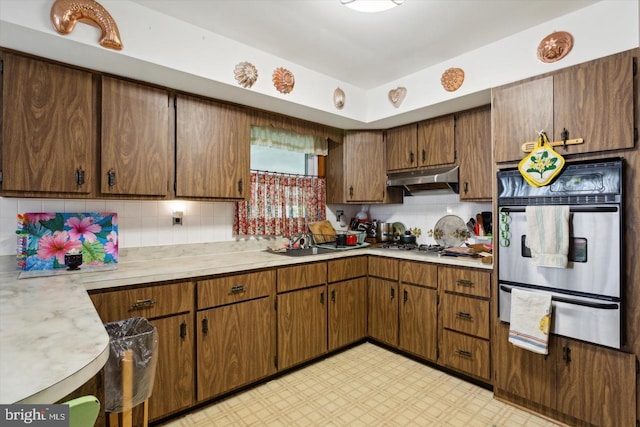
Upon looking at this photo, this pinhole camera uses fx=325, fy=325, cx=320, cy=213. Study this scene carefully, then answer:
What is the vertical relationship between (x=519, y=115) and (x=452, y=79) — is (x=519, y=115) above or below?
below

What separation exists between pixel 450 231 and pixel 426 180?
611 millimetres

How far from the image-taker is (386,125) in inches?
133

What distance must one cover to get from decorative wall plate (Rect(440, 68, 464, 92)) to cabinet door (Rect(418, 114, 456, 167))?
1.37 ft

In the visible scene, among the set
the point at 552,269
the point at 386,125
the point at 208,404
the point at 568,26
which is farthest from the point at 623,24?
the point at 208,404

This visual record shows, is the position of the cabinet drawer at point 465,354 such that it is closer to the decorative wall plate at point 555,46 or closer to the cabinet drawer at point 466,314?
the cabinet drawer at point 466,314

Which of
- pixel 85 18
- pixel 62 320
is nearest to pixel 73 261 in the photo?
pixel 62 320

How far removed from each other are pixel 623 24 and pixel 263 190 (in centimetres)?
279

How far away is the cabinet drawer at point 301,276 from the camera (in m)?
2.61

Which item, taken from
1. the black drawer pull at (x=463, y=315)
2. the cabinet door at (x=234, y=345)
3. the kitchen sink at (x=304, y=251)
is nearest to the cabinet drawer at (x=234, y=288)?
the cabinet door at (x=234, y=345)

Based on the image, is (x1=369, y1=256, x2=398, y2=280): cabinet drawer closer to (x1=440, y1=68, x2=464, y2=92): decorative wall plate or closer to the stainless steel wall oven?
the stainless steel wall oven

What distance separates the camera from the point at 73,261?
6.62 ft

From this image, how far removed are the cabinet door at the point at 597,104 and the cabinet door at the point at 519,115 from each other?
6cm

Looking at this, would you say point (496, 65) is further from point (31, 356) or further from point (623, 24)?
point (31, 356)
